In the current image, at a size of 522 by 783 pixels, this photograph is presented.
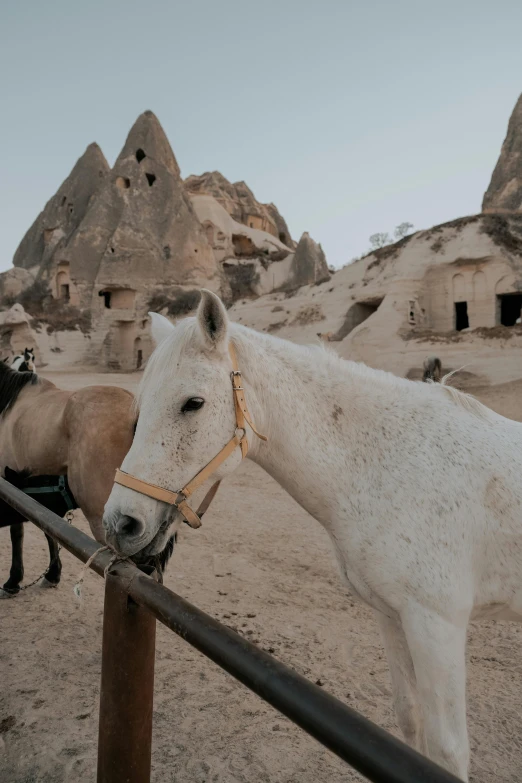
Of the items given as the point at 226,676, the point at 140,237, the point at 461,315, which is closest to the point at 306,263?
the point at 140,237

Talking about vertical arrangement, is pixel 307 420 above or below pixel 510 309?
below

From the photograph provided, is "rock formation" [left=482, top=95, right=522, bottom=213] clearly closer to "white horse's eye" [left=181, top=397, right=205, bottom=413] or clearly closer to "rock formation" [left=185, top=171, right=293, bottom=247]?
"rock formation" [left=185, top=171, right=293, bottom=247]

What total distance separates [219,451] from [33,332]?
2777 cm

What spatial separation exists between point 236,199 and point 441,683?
56.7 metres

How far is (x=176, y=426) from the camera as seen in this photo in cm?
→ 173

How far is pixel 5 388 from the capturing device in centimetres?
454

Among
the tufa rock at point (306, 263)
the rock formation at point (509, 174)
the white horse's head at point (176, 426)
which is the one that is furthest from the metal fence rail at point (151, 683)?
the rock formation at point (509, 174)

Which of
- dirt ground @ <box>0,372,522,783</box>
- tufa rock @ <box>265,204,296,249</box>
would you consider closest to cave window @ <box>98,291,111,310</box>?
tufa rock @ <box>265,204,296,249</box>

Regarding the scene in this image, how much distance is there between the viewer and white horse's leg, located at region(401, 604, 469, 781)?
164 cm

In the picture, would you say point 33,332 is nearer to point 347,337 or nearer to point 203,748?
point 347,337

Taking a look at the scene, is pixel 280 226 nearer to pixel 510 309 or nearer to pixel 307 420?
pixel 510 309

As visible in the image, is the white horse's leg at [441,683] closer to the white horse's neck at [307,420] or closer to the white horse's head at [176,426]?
the white horse's neck at [307,420]

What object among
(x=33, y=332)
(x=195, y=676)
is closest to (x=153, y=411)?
(x=195, y=676)

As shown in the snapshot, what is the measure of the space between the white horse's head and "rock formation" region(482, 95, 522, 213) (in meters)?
44.1
